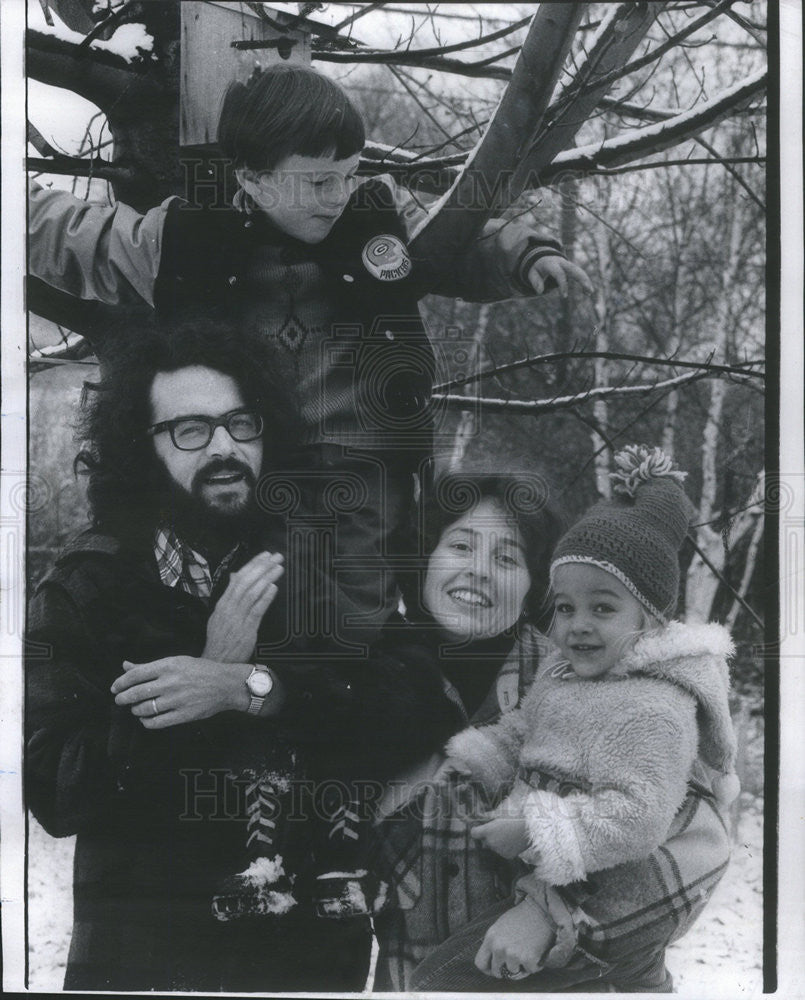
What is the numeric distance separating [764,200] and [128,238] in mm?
1728

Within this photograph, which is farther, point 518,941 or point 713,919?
point 713,919

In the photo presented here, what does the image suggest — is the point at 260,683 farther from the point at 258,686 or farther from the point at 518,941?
the point at 518,941

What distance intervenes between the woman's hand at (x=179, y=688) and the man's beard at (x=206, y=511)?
1.07 ft

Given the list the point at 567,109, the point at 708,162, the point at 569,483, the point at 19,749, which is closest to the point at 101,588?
the point at 19,749

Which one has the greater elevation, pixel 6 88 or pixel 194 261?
pixel 6 88

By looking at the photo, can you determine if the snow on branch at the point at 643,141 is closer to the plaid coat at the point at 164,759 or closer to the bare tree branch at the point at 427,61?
the bare tree branch at the point at 427,61

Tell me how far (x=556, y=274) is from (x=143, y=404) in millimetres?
1168

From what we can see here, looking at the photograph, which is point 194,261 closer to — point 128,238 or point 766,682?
point 128,238

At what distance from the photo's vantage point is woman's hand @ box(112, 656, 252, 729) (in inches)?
115

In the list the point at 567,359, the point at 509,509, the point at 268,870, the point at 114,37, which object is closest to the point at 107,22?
the point at 114,37

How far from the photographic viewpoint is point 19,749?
3057 millimetres

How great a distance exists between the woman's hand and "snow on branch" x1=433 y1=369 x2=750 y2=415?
91cm

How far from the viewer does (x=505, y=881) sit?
2924 mm

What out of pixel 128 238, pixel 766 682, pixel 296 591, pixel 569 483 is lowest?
pixel 766 682
